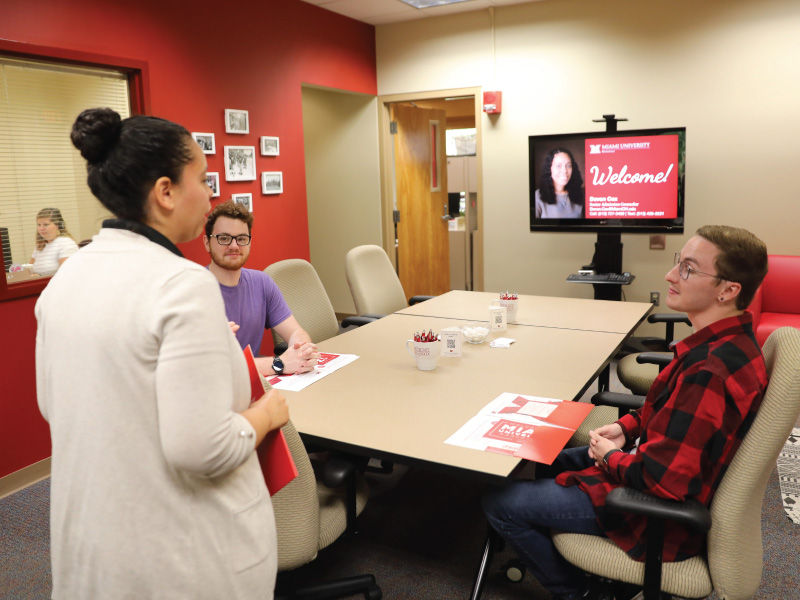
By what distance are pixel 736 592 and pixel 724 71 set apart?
4266mm

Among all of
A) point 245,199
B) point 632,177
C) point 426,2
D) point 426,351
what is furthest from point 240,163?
point 632,177

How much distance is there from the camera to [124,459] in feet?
3.33

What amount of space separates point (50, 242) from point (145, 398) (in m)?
2.71

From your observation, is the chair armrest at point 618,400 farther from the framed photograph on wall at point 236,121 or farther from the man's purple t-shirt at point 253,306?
the framed photograph on wall at point 236,121

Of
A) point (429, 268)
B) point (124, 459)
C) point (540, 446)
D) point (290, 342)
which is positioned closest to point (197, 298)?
point (124, 459)

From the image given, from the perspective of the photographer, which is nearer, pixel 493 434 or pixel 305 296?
pixel 493 434

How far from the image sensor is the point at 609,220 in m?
4.90

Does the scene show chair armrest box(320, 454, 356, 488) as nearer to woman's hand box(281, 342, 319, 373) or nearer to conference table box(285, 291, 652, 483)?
conference table box(285, 291, 652, 483)

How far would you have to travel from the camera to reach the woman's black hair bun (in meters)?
1.01

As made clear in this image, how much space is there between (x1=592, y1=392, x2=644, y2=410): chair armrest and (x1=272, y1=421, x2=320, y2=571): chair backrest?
1005 mm

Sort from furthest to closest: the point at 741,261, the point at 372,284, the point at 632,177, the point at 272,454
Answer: the point at 632,177 → the point at 372,284 → the point at 741,261 → the point at 272,454

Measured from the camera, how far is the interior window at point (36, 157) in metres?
3.08

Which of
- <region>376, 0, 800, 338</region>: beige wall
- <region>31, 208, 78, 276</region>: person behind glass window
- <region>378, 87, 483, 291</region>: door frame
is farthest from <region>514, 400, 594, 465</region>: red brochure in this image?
<region>378, 87, 483, 291</region>: door frame

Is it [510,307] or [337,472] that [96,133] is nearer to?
[337,472]
